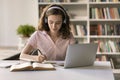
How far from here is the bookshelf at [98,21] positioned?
4.23m

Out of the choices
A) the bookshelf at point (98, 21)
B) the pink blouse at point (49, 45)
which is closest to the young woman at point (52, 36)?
the pink blouse at point (49, 45)

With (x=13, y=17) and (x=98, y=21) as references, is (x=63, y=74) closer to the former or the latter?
(x=98, y=21)

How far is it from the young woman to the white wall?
2.19m

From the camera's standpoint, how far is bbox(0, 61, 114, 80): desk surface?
4.98 feet

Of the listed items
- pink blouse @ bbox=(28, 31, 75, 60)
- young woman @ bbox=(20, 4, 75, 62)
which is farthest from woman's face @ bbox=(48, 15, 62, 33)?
pink blouse @ bbox=(28, 31, 75, 60)

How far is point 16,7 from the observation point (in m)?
4.71

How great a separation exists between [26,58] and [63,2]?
2258 millimetres

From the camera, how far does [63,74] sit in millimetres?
1623

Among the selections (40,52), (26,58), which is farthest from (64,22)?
(26,58)

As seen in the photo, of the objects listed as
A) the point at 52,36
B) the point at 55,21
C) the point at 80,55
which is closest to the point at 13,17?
the point at 52,36

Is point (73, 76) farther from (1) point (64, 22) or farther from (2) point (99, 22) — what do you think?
(2) point (99, 22)

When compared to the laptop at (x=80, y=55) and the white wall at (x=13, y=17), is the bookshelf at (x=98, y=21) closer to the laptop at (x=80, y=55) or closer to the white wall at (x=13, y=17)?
the white wall at (x=13, y=17)

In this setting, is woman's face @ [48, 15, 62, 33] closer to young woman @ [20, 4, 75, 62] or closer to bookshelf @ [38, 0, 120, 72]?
young woman @ [20, 4, 75, 62]

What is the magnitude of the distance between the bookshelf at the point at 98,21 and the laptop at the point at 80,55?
2349 millimetres
